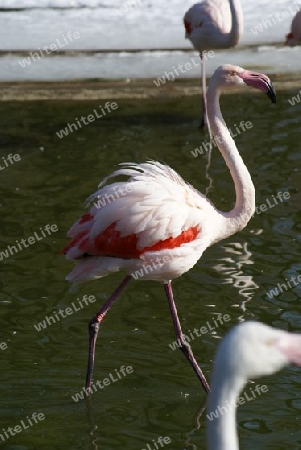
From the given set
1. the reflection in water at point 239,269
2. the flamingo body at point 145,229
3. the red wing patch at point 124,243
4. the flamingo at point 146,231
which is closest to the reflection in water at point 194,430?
the flamingo at point 146,231

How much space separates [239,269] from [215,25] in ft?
14.2

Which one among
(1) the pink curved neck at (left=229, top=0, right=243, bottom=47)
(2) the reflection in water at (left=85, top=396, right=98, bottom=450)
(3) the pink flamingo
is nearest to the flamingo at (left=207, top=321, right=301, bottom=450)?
(2) the reflection in water at (left=85, top=396, right=98, bottom=450)

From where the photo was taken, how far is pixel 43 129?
969 centimetres

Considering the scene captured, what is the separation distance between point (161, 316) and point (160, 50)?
22.7ft

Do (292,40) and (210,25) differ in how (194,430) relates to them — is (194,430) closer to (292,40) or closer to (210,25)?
(210,25)

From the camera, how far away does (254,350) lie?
241cm

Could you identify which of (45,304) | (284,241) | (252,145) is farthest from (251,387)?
(252,145)

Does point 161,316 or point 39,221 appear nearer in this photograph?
point 161,316

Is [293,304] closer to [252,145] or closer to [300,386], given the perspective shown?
[300,386]

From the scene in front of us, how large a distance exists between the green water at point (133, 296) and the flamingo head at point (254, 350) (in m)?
2.24

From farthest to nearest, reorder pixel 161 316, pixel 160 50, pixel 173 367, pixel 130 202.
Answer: pixel 160 50 < pixel 161 316 < pixel 173 367 < pixel 130 202

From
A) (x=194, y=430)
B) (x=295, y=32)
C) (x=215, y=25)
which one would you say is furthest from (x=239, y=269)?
(x=295, y=32)

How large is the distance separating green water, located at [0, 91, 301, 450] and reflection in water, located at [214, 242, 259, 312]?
0.01 m

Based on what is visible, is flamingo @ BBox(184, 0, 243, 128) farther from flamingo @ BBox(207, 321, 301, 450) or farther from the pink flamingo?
flamingo @ BBox(207, 321, 301, 450)
